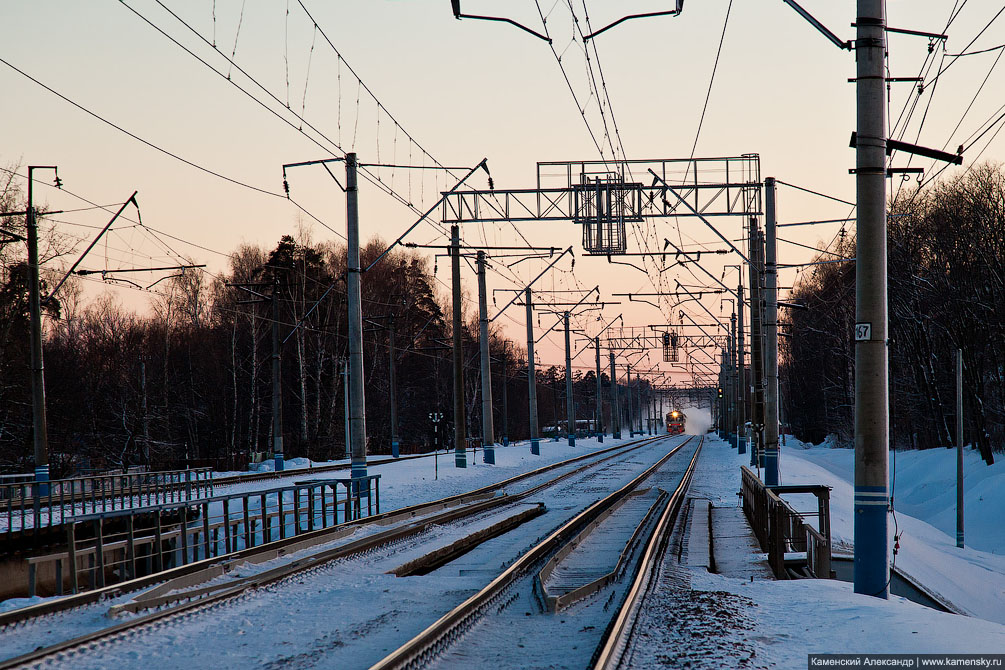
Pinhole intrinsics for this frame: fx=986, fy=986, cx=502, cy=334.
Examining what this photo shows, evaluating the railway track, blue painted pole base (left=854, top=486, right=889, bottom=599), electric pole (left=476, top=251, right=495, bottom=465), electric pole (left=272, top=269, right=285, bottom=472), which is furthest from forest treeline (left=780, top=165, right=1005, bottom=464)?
blue painted pole base (left=854, top=486, right=889, bottom=599)

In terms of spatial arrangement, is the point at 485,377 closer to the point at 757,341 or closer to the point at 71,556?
the point at 757,341

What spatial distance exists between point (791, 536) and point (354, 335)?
13.3 m

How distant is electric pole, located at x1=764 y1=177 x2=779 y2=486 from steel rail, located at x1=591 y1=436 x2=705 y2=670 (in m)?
8.54

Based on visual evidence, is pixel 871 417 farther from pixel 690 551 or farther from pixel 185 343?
pixel 185 343

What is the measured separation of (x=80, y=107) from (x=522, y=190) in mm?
15123

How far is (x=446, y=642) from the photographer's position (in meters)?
9.57

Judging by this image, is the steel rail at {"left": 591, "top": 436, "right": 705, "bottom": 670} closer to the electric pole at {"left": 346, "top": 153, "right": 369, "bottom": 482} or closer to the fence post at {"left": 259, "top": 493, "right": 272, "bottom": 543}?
the fence post at {"left": 259, "top": 493, "right": 272, "bottom": 543}

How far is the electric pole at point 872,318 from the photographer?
11.6m

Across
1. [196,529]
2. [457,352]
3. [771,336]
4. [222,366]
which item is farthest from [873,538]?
[222,366]

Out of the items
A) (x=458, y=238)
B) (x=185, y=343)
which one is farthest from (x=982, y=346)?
(x=185, y=343)

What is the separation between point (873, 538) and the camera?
458 inches

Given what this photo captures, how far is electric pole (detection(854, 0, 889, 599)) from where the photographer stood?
11586 millimetres

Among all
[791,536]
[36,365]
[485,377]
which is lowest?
[791,536]

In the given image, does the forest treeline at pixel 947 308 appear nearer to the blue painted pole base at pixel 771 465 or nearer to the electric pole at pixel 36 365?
the blue painted pole base at pixel 771 465
